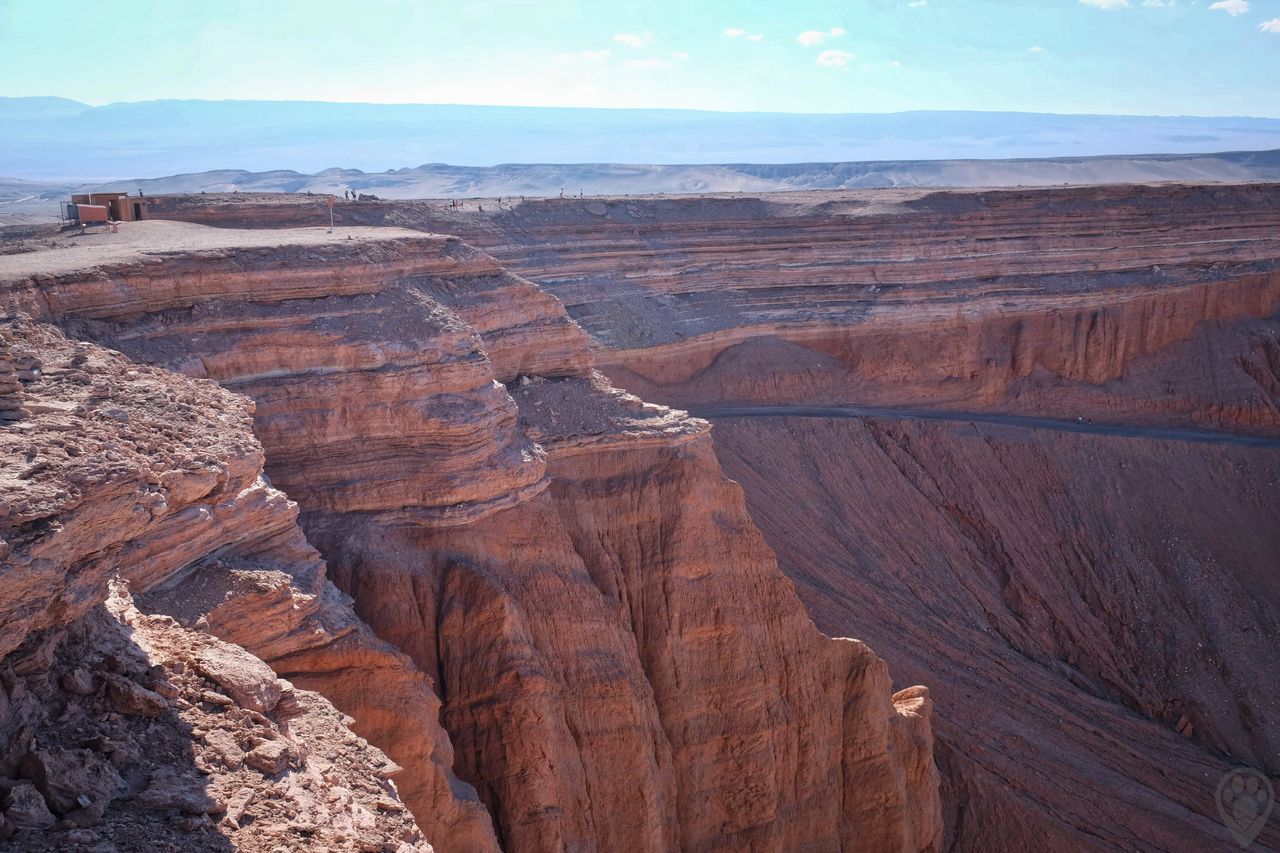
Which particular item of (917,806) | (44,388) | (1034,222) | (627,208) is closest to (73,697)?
(44,388)

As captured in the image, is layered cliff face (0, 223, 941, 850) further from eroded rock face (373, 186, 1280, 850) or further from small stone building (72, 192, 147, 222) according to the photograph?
eroded rock face (373, 186, 1280, 850)

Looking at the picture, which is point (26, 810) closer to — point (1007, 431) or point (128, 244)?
point (128, 244)

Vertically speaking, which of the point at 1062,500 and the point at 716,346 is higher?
the point at 716,346

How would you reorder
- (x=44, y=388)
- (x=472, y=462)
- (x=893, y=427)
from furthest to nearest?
(x=893, y=427) → (x=472, y=462) → (x=44, y=388)

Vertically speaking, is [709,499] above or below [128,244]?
below

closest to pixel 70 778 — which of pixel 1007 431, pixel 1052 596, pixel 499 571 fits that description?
pixel 499 571

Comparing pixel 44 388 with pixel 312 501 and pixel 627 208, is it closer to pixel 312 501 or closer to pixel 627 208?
pixel 312 501
